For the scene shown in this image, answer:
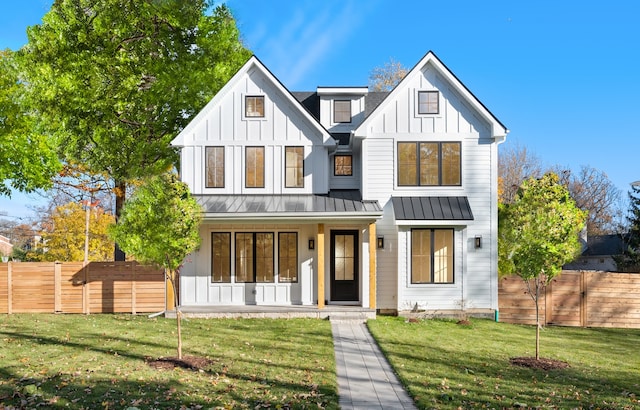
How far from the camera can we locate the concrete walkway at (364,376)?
7.56 m

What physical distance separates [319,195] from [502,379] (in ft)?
30.7

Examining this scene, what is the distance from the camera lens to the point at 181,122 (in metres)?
21.5

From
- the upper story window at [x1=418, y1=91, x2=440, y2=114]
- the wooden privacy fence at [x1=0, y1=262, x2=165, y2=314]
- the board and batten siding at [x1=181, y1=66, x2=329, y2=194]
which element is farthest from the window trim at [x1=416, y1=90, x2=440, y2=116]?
the wooden privacy fence at [x1=0, y1=262, x2=165, y2=314]

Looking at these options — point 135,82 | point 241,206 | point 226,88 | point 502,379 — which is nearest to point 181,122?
point 135,82

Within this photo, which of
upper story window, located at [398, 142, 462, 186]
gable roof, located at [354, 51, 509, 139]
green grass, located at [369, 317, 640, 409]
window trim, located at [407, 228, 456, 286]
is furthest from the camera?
upper story window, located at [398, 142, 462, 186]

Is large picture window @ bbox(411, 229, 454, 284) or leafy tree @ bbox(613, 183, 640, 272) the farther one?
leafy tree @ bbox(613, 183, 640, 272)

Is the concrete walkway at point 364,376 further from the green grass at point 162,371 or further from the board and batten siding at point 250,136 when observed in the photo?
the board and batten siding at point 250,136

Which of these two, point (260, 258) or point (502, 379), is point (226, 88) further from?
point (502, 379)

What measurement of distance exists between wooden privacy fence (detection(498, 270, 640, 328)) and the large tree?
14685 millimetres

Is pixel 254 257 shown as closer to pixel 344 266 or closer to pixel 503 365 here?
pixel 344 266

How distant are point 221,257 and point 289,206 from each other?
117 inches

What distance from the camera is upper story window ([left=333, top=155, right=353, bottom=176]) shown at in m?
18.1

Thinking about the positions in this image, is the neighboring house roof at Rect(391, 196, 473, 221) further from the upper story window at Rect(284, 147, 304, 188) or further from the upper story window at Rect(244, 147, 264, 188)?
the upper story window at Rect(244, 147, 264, 188)


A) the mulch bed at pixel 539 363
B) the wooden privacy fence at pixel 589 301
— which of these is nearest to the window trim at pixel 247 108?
the wooden privacy fence at pixel 589 301
